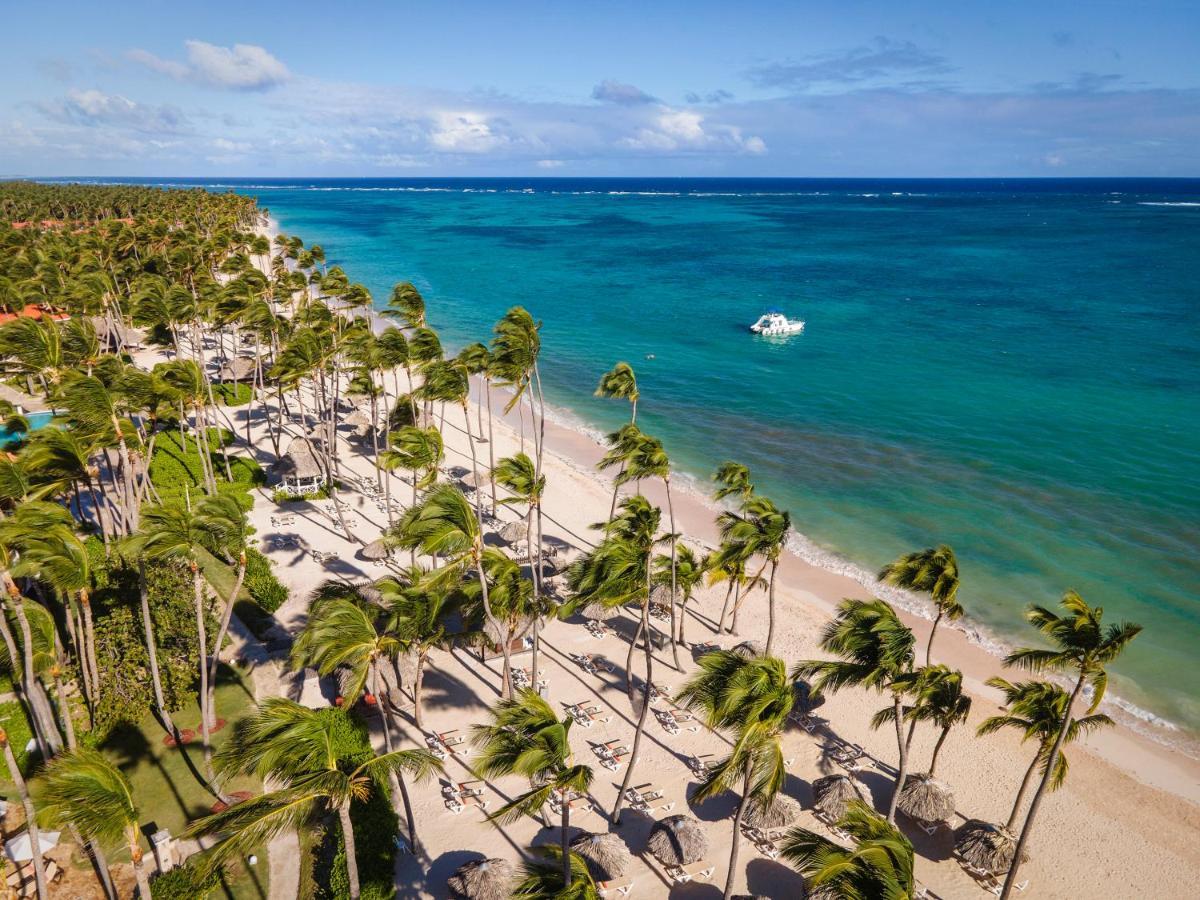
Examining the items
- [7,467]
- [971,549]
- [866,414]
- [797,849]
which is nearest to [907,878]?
[797,849]

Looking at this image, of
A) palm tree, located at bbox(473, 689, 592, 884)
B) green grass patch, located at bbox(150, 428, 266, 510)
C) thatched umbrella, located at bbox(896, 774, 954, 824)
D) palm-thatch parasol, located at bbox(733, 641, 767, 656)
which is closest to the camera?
palm tree, located at bbox(473, 689, 592, 884)

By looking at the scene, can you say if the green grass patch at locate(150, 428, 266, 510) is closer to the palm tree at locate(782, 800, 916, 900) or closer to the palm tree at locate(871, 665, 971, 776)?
the palm tree at locate(871, 665, 971, 776)

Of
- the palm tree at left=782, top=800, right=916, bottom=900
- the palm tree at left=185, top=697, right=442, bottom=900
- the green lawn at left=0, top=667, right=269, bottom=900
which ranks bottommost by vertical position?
the green lawn at left=0, top=667, right=269, bottom=900

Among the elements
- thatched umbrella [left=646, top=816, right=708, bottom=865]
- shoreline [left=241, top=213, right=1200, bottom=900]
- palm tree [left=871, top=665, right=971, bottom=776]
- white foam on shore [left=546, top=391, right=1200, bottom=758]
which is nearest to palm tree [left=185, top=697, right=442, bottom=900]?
shoreline [left=241, top=213, right=1200, bottom=900]

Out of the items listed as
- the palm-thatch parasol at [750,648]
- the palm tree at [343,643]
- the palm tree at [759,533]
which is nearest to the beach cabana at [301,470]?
the palm tree at [343,643]

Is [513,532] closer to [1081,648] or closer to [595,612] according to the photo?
[595,612]

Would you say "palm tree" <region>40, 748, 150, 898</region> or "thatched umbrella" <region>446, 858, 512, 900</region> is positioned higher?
"palm tree" <region>40, 748, 150, 898</region>

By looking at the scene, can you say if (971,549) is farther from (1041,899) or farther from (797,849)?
(797,849)

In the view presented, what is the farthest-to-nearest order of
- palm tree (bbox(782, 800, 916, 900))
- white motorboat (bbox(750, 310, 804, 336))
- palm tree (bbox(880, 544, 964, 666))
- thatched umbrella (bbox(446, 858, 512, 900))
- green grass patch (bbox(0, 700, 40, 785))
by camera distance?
white motorboat (bbox(750, 310, 804, 336)) → palm tree (bbox(880, 544, 964, 666)) → green grass patch (bbox(0, 700, 40, 785)) → thatched umbrella (bbox(446, 858, 512, 900)) → palm tree (bbox(782, 800, 916, 900))
